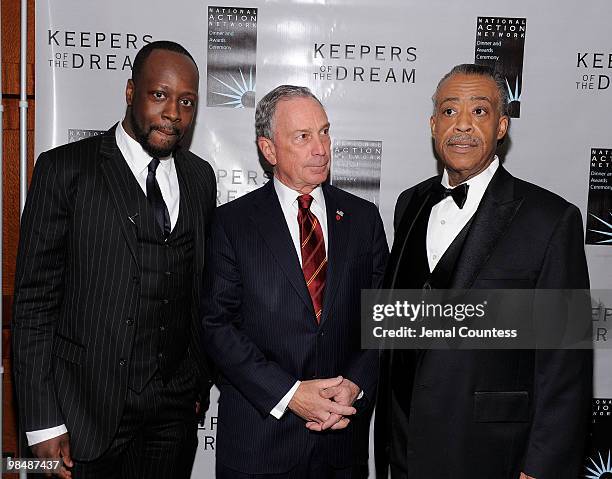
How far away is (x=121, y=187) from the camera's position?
87.9 inches

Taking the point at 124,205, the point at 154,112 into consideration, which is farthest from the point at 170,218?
the point at 154,112

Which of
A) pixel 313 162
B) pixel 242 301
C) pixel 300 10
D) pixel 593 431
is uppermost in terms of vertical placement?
pixel 300 10

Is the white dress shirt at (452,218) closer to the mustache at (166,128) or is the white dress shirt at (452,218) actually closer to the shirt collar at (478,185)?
the shirt collar at (478,185)

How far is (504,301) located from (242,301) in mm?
879

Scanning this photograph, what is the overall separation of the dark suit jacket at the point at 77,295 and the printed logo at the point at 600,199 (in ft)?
7.13

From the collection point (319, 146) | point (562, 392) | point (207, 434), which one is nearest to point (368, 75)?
point (319, 146)

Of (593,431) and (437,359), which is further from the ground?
(437,359)

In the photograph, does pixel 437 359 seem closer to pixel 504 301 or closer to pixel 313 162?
pixel 504 301

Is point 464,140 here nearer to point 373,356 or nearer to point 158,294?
point 373,356

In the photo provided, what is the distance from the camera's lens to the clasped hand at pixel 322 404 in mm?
2199

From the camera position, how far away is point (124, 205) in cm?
221

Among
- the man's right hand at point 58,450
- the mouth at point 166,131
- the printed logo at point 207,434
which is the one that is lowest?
the printed logo at point 207,434

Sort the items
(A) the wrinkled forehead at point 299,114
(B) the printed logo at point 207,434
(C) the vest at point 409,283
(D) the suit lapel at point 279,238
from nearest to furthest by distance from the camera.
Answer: (C) the vest at point 409,283, (D) the suit lapel at point 279,238, (A) the wrinkled forehead at point 299,114, (B) the printed logo at point 207,434

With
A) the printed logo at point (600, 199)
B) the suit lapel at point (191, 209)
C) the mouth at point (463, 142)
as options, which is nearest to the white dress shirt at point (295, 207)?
the suit lapel at point (191, 209)
